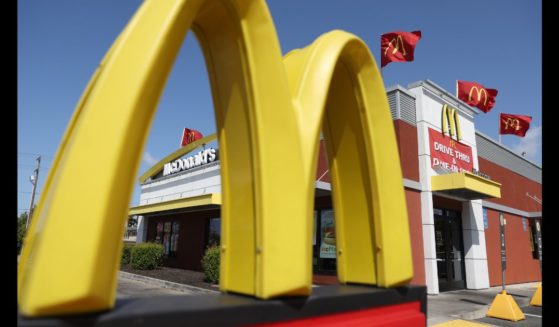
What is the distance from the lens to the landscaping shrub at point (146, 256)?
18.4m

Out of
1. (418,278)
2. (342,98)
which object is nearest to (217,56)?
(342,98)

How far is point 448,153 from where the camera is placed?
1488 centimetres

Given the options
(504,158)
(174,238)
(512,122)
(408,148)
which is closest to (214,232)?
(174,238)

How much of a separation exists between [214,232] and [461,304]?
36.2 feet

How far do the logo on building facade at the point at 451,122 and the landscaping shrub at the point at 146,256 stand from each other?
13.9m

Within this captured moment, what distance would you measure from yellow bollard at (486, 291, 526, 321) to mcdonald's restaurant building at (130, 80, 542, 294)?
1788 millimetres

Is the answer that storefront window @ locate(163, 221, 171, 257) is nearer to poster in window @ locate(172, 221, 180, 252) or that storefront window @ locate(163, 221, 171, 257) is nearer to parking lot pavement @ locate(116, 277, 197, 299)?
poster in window @ locate(172, 221, 180, 252)

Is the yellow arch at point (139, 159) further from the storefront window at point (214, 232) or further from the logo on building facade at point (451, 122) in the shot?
the storefront window at point (214, 232)

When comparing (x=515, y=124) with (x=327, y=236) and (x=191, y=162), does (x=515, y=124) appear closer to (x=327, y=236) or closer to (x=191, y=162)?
(x=327, y=236)

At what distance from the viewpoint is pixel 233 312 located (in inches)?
96.5

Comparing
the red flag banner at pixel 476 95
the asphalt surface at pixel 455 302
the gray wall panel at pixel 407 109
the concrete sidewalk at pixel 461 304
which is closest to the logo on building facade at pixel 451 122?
the red flag banner at pixel 476 95

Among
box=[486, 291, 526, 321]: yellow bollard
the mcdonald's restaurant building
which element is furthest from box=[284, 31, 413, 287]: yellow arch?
the mcdonald's restaurant building

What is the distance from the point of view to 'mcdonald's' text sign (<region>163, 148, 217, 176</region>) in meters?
19.0

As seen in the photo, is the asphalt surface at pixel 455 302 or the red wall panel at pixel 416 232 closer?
the asphalt surface at pixel 455 302
